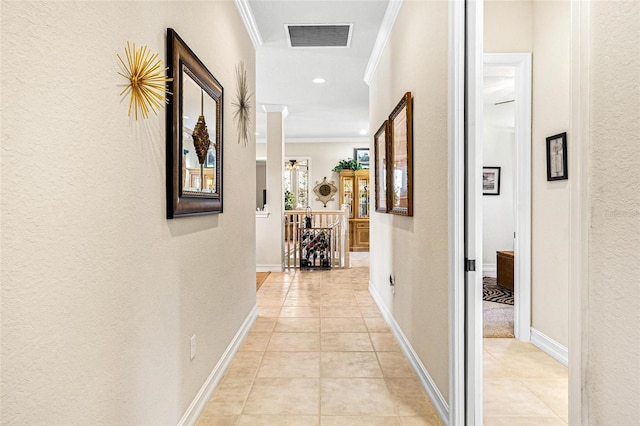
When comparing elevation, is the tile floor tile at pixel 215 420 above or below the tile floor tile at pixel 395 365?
below

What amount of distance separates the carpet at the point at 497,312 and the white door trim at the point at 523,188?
22 centimetres

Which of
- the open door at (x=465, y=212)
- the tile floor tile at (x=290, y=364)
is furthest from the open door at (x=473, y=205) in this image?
the tile floor tile at (x=290, y=364)

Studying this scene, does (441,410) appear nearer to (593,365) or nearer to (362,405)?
(362,405)

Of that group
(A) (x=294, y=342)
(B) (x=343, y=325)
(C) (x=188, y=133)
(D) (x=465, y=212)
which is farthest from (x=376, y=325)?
(C) (x=188, y=133)

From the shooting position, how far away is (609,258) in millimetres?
860

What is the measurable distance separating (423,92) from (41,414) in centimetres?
225

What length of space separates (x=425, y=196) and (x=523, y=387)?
1.29 metres

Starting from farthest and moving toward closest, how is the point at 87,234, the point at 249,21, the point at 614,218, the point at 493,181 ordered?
the point at 493,181 → the point at 249,21 → the point at 87,234 → the point at 614,218

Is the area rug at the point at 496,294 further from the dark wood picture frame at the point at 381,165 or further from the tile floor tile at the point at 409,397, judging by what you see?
the tile floor tile at the point at 409,397

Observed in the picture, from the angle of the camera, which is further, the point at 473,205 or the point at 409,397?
the point at 409,397

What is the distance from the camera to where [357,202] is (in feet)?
Result: 29.6

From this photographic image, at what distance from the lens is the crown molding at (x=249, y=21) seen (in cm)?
291

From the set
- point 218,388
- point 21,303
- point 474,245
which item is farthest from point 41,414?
point 474,245

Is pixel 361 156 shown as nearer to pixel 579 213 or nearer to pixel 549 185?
pixel 549 185
